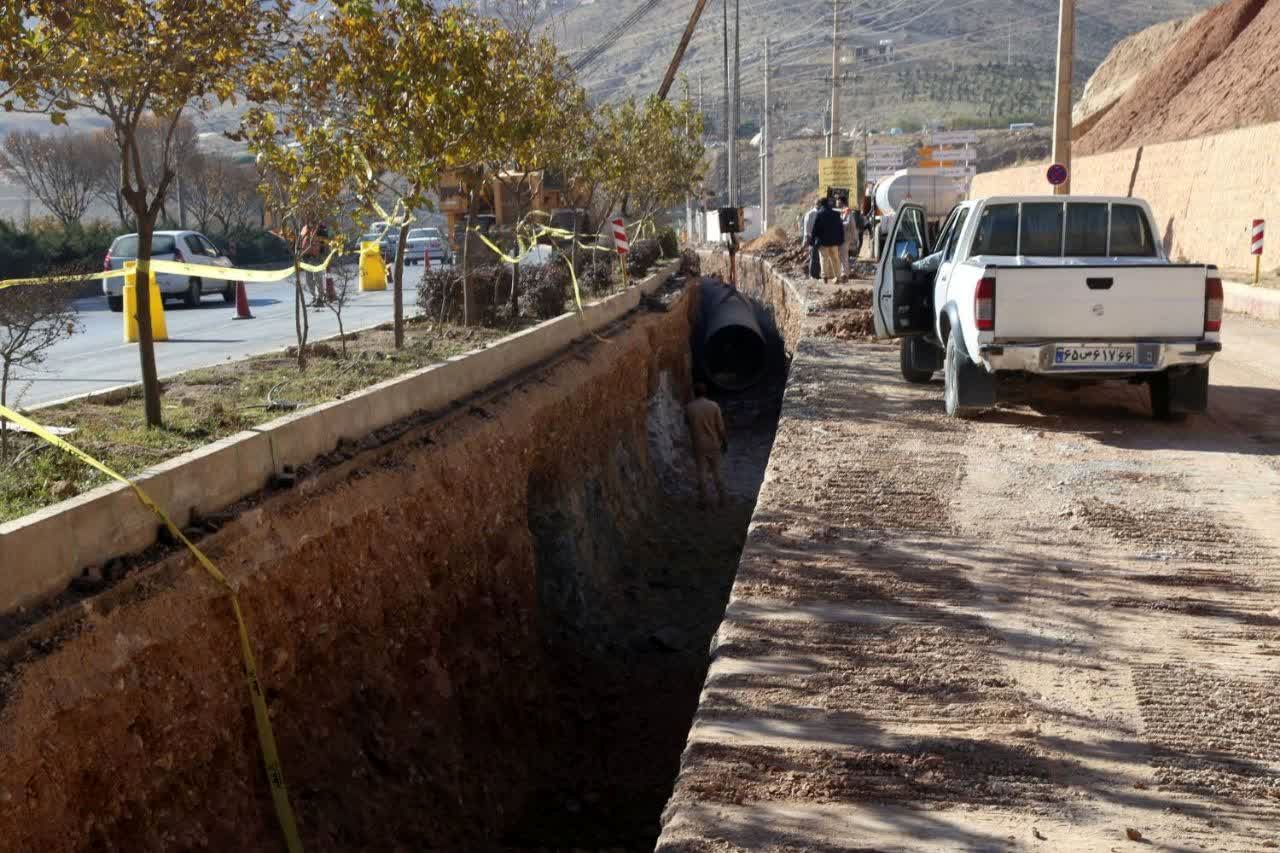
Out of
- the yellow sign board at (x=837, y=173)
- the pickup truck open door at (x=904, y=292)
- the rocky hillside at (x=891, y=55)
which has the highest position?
the rocky hillside at (x=891, y=55)

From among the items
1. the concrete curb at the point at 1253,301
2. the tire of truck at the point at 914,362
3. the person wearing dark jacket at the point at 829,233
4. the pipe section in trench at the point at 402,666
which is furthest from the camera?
the person wearing dark jacket at the point at 829,233

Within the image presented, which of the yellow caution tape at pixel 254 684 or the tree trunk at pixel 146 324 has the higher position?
the tree trunk at pixel 146 324

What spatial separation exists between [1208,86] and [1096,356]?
36.9m

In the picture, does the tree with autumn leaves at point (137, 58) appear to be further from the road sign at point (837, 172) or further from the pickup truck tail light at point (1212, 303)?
the road sign at point (837, 172)

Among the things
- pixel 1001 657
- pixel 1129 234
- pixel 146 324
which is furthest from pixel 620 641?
pixel 1001 657

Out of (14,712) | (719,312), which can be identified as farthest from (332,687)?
(719,312)

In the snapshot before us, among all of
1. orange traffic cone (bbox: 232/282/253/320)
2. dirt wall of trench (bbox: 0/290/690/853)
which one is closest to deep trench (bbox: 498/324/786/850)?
dirt wall of trench (bbox: 0/290/690/853)

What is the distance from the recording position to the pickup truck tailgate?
10180mm

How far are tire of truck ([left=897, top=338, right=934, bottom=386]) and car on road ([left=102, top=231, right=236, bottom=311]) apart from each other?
15.1m

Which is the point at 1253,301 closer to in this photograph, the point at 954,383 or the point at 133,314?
the point at 954,383

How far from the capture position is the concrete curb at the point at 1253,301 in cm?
2045

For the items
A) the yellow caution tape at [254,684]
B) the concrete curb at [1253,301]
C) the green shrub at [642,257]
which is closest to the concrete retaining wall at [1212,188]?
the concrete curb at [1253,301]

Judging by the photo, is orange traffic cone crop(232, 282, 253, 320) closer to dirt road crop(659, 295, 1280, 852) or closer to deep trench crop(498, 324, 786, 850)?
deep trench crop(498, 324, 786, 850)

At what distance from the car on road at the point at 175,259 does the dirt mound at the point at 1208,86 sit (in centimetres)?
2591
